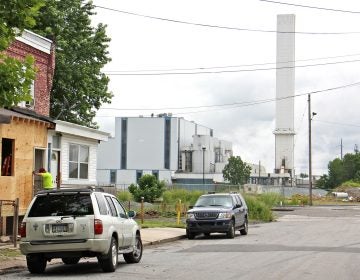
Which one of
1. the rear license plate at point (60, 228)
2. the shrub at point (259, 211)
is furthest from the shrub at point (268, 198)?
the rear license plate at point (60, 228)

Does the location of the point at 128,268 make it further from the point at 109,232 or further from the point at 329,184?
the point at 329,184

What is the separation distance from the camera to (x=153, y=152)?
11525 cm

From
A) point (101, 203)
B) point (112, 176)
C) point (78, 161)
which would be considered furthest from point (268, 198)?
point (112, 176)

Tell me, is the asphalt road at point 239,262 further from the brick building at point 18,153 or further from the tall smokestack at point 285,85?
the tall smokestack at point 285,85

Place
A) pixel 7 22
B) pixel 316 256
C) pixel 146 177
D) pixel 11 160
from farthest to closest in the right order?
pixel 146 177, pixel 11 160, pixel 316 256, pixel 7 22

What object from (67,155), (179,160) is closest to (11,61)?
(67,155)

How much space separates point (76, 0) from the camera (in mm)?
41375

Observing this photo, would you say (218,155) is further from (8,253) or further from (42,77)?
(8,253)

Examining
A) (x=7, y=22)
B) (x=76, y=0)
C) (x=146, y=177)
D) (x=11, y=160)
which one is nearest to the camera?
(x=7, y=22)

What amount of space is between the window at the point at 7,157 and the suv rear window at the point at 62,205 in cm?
793

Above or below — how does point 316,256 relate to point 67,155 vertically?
below

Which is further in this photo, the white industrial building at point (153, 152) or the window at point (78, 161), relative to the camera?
the white industrial building at point (153, 152)

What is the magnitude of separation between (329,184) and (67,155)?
413ft

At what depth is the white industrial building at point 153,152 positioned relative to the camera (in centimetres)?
11462
